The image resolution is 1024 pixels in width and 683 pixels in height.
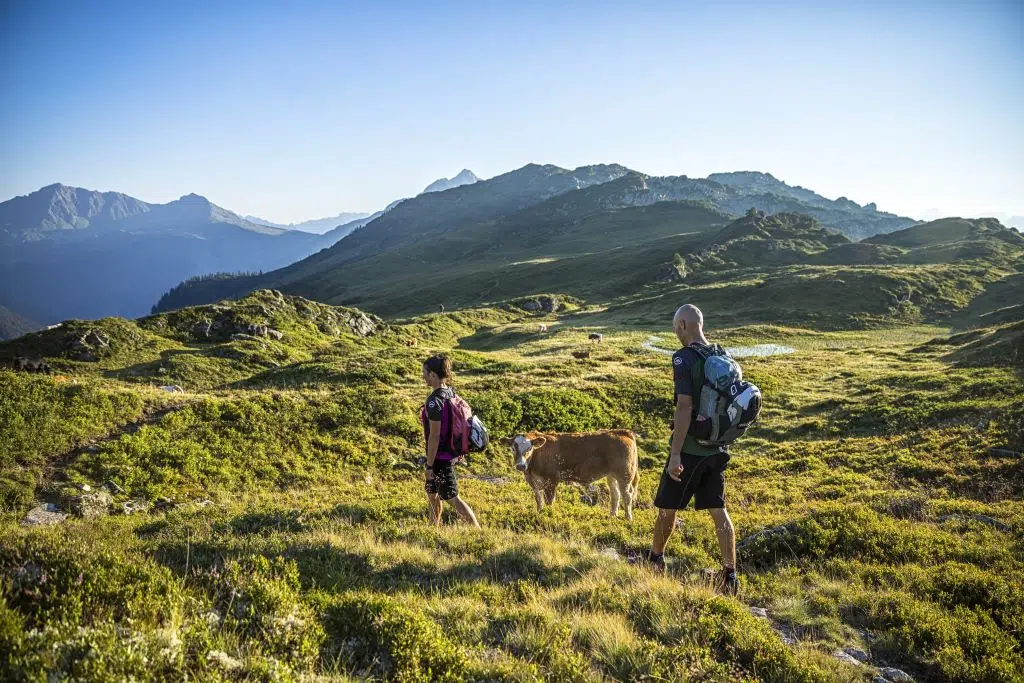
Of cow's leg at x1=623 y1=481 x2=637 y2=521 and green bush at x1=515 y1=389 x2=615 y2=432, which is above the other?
cow's leg at x1=623 y1=481 x2=637 y2=521

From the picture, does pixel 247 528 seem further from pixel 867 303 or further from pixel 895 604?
pixel 867 303

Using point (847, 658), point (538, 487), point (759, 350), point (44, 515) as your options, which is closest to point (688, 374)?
point (847, 658)

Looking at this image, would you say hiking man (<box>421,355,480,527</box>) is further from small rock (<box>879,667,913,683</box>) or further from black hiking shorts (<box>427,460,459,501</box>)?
small rock (<box>879,667,913,683</box>)

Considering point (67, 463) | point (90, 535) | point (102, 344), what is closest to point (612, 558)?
point (90, 535)

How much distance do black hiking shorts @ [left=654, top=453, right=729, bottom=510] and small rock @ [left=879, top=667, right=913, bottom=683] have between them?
7.77ft

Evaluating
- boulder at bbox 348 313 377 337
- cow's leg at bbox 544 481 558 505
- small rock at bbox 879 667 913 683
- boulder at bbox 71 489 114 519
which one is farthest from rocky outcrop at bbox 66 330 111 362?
small rock at bbox 879 667 913 683

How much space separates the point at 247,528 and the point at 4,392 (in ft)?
40.2

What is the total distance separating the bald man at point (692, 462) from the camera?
22.5ft

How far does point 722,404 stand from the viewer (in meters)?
6.75

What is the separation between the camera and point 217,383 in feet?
98.1

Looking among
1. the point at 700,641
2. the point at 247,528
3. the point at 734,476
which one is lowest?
the point at 734,476

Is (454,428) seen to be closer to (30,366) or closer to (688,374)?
(688,374)

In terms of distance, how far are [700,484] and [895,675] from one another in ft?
9.06

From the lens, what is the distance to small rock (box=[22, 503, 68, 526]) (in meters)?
11.0
